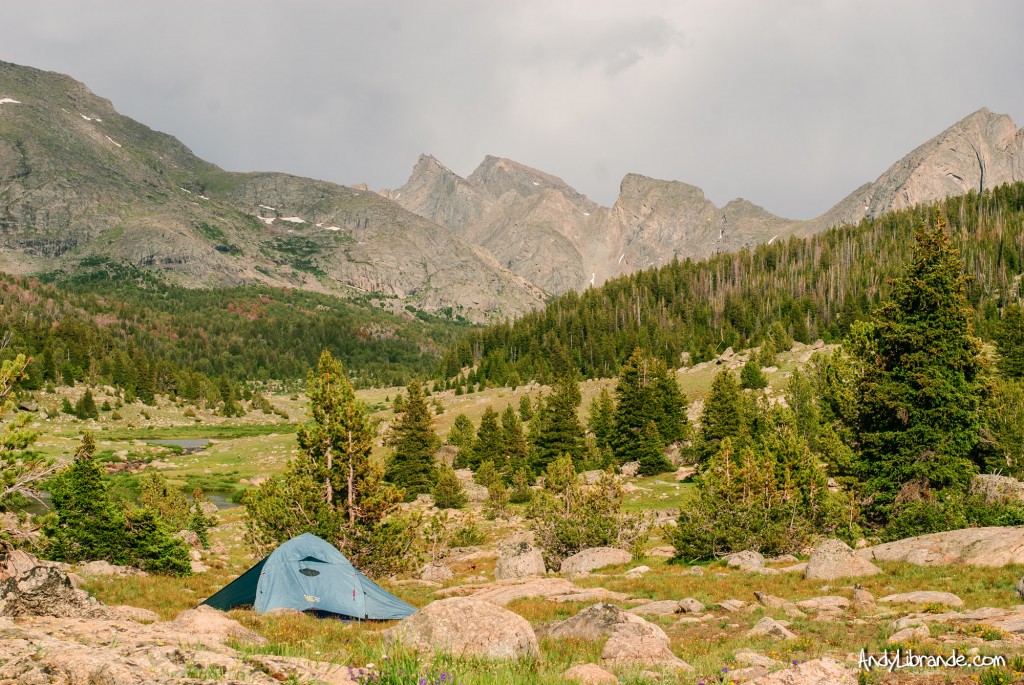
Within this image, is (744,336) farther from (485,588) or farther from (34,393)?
(34,393)

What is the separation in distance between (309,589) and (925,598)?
1814 centimetres

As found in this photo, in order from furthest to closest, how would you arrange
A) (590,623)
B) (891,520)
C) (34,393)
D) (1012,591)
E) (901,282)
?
(34,393) → (901,282) → (891,520) → (1012,591) → (590,623)

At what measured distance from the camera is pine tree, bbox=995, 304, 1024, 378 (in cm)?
5897

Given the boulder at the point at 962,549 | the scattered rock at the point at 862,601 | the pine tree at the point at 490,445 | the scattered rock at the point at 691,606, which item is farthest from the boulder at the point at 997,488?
the pine tree at the point at 490,445

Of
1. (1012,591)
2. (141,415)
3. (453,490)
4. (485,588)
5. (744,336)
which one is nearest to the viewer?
(1012,591)

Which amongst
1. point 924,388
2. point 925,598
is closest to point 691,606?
point 925,598

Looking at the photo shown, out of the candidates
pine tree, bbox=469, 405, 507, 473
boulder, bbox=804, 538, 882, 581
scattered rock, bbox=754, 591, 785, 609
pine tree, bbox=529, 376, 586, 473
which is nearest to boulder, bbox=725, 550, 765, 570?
boulder, bbox=804, 538, 882, 581

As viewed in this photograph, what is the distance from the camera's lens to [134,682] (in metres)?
6.02

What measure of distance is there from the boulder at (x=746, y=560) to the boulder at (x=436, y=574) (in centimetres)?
1292

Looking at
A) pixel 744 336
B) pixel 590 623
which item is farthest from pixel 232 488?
pixel 744 336

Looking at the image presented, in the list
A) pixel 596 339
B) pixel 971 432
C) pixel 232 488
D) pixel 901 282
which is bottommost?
pixel 232 488

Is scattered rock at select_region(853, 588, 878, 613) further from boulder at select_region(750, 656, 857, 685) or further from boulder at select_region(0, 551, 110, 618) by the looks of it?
boulder at select_region(0, 551, 110, 618)

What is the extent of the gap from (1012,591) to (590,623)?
40.8ft

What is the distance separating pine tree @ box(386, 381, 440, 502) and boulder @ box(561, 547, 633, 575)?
29.2 metres
